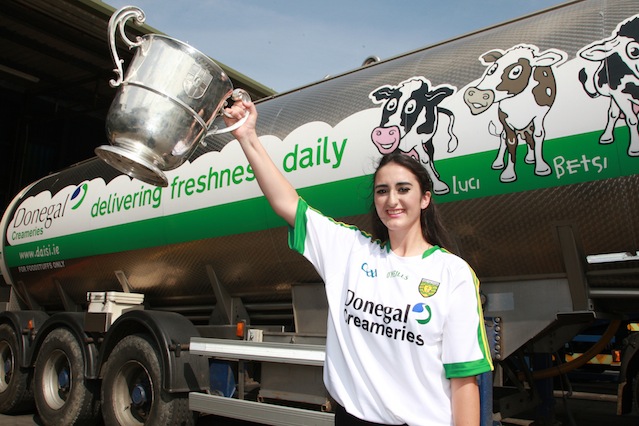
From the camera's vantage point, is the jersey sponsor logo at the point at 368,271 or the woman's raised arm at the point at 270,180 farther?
the woman's raised arm at the point at 270,180

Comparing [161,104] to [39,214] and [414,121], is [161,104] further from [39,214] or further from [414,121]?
[39,214]

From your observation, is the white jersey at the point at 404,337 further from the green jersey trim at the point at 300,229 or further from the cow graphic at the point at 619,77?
the cow graphic at the point at 619,77

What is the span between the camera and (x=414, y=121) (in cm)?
377

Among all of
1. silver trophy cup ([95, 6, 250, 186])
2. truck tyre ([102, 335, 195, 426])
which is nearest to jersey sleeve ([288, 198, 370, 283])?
silver trophy cup ([95, 6, 250, 186])

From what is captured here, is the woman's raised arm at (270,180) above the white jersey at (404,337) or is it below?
above

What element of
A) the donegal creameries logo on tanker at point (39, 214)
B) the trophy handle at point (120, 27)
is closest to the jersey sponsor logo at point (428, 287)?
the trophy handle at point (120, 27)

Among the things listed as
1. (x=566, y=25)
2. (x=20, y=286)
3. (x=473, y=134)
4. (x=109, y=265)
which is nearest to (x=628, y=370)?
(x=473, y=134)

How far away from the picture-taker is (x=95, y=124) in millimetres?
18984

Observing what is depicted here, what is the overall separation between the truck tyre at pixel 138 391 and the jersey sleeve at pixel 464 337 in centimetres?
375

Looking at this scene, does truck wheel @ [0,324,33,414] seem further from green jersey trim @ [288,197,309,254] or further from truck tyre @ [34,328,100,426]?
green jersey trim @ [288,197,309,254]

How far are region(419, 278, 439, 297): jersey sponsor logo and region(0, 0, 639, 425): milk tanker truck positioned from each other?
17cm

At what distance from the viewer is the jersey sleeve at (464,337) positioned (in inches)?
61.7

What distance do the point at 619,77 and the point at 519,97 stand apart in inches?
20.4

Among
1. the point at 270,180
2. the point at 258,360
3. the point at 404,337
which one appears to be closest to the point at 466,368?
the point at 404,337
